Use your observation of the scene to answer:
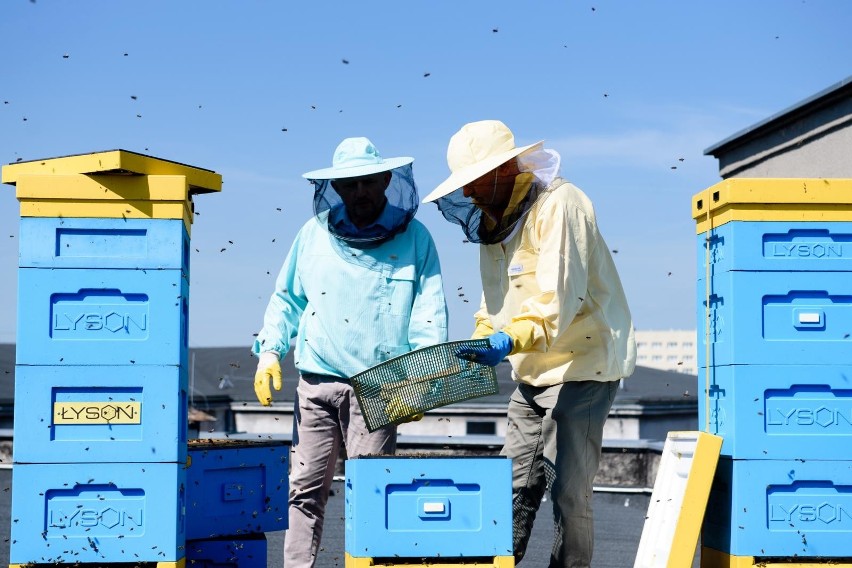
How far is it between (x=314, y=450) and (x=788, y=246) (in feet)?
5.89

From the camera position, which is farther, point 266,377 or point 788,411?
point 266,377

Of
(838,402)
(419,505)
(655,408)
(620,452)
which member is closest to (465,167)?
(419,505)

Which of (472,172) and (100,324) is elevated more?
(472,172)

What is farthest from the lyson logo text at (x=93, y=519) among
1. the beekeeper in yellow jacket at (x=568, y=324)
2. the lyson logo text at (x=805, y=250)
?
the lyson logo text at (x=805, y=250)

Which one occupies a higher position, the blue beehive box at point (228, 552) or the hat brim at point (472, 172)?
the hat brim at point (472, 172)

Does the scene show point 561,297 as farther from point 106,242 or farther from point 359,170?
point 106,242

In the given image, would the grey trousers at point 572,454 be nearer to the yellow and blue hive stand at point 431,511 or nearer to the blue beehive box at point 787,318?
the yellow and blue hive stand at point 431,511

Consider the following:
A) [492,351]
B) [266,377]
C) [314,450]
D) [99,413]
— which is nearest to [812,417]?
[492,351]

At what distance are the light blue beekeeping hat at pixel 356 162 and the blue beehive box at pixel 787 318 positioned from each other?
125cm

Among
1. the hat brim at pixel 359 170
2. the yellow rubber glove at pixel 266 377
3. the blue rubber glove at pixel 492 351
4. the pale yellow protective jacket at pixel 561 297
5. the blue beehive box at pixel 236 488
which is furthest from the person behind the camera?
the blue beehive box at pixel 236 488

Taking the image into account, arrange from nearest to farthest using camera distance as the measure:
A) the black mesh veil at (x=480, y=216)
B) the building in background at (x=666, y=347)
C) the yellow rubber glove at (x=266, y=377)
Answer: the black mesh veil at (x=480, y=216)
the yellow rubber glove at (x=266, y=377)
the building in background at (x=666, y=347)

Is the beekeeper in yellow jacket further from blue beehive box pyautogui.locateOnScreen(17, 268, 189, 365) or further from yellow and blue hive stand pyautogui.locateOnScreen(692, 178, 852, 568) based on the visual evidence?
blue beehive box pyautogui.locateOnScreen(17, 268, 189, 365)

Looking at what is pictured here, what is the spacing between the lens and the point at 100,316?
3375mm

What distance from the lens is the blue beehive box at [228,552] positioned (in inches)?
158
